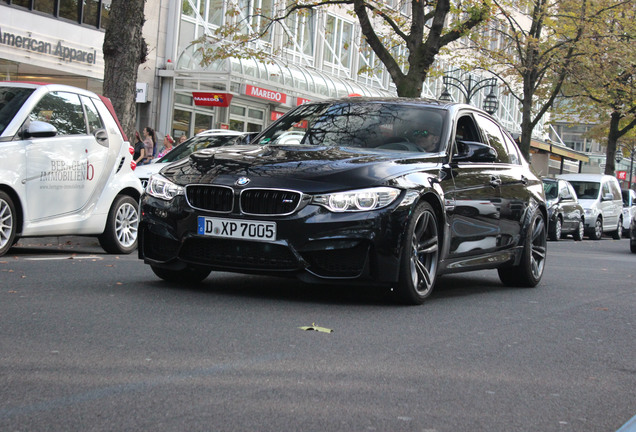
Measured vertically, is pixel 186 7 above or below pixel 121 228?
above

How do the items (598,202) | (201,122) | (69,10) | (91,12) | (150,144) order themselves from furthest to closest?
1. (201,122)
2. (598,202)
3. (91,12)
4. (69,10)
5. (150,144)

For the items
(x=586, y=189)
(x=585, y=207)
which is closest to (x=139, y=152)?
(x=585, y=207)

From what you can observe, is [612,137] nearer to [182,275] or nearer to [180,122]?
[180,122]

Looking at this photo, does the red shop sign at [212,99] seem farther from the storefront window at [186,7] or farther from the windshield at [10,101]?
the windshield at [10,101]

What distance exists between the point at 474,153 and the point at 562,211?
747 inches

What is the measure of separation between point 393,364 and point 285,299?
7.44ft

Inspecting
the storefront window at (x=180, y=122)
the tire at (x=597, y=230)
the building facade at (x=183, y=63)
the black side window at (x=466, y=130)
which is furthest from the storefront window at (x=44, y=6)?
the black side window at (x=466, y=130)

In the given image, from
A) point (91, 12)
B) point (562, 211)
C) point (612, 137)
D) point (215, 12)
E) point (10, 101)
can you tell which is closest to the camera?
point (10, 101)

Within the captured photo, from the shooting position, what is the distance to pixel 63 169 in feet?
33.2

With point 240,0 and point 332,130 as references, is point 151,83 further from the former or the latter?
point 332,130

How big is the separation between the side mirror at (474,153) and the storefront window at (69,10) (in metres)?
22.1

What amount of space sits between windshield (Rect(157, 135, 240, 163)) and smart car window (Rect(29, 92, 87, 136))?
585cm

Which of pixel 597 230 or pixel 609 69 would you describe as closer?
pixel 597 230

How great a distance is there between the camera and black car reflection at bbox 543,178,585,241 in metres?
25.6
